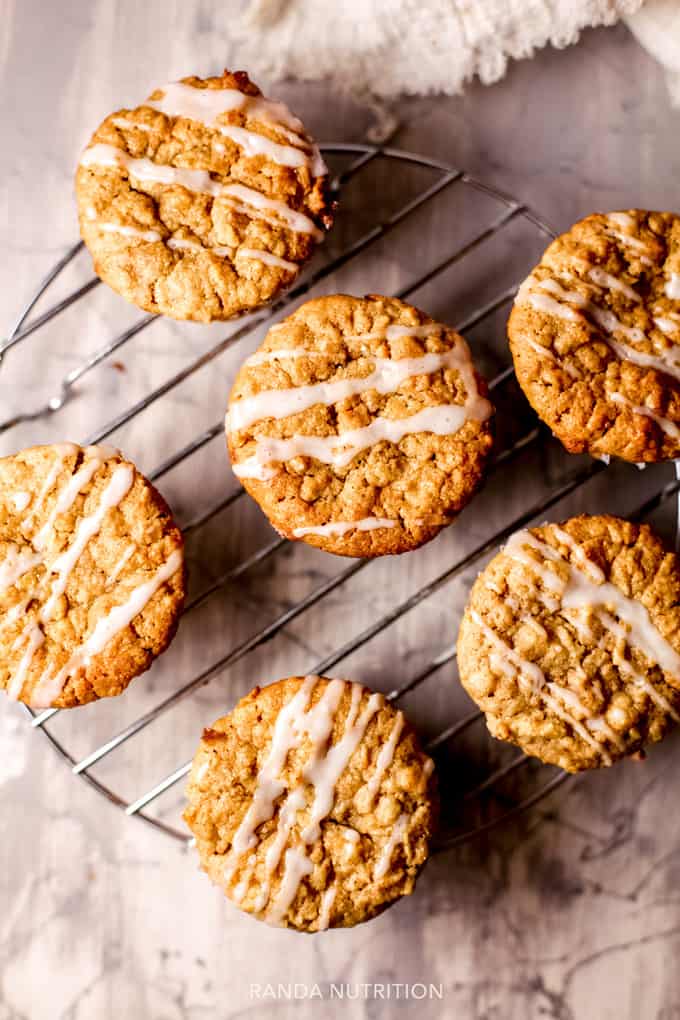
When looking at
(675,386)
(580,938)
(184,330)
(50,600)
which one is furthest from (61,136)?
(580,938)

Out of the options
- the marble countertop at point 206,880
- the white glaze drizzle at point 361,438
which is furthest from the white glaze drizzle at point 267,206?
the white glaze drizzle at point 361,438

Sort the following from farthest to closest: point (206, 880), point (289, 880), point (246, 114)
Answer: point (206, 880) → point (246, 114) → point (289, 880)

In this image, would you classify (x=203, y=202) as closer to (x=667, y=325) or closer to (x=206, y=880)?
(x=667, y=325)

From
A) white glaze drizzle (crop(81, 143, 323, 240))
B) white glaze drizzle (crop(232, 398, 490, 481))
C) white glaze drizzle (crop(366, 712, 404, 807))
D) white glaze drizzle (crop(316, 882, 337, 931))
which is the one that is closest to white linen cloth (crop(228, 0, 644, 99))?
white glaze drizzle (crop(81, 143, 323, 240))

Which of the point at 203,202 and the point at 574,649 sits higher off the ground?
the point at 203,202

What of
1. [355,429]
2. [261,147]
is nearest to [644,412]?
[355,429]

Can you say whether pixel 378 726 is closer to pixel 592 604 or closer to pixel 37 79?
pixel 592 604

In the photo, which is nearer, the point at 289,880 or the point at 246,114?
the point at 289,880

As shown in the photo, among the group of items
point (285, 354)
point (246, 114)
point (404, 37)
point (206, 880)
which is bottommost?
point (206, 880)
